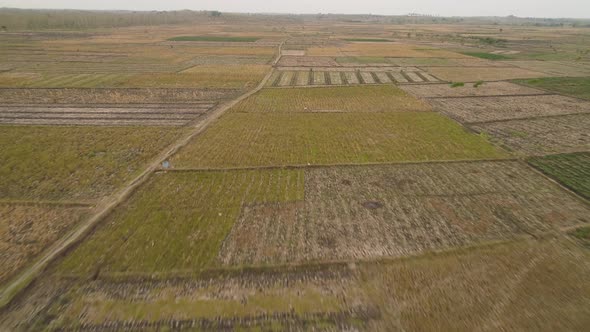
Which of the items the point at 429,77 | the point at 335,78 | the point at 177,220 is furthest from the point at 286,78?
the point at 177,220

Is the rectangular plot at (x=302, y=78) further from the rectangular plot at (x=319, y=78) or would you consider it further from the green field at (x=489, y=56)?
the green field at (x=489, y=56)

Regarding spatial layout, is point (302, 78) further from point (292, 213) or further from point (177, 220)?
point (177, 220)

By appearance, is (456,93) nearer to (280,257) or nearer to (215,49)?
(280,257)

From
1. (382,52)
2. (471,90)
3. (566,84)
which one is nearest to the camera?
(471,90)

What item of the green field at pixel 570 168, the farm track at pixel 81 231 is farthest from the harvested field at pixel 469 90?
the farm track at pixel 81 231

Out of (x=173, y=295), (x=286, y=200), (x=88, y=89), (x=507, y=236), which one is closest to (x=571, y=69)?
(x=507, y=236)
